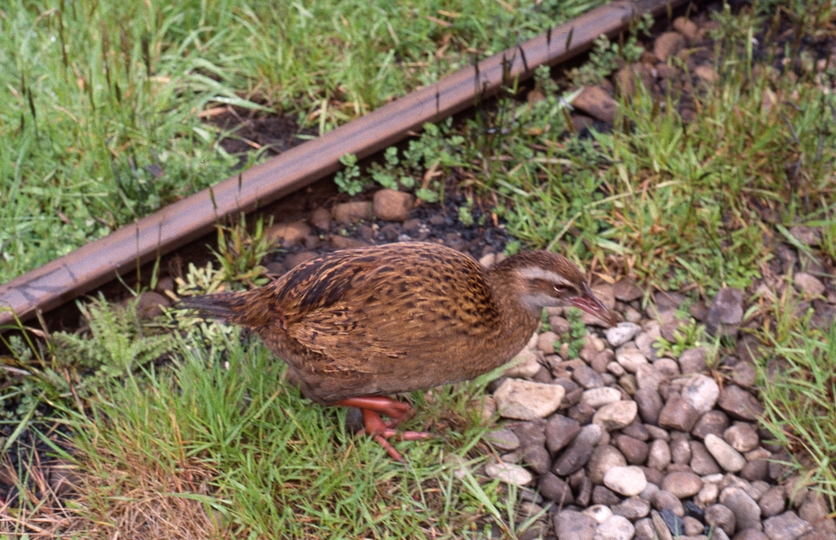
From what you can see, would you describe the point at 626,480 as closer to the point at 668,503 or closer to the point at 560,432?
the point at 668,503

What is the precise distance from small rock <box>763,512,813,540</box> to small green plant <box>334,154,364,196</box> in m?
2.21

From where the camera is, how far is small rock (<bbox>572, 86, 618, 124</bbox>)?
4637 mm

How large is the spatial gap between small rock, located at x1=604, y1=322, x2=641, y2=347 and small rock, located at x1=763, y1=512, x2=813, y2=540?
0.93m

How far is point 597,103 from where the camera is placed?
4668 millimetres

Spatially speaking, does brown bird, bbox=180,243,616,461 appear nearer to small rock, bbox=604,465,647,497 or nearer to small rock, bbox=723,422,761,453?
small rock, bbox=604,465,647,497

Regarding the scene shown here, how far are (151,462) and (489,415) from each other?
50.0 inches

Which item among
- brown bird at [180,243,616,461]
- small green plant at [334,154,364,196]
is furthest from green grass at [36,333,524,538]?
small green plant at [334,154,364,196]

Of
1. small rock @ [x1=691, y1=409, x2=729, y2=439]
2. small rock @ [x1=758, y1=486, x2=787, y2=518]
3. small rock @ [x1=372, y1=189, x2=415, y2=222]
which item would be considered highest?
small rock @ [x1=372, y1=189, x2=415, y2=222]

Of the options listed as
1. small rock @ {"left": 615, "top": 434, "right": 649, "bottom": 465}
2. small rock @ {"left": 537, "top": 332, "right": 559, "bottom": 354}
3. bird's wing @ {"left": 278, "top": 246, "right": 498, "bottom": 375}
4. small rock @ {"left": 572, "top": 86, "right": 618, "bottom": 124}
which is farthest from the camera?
small rock @ {"left": 572, "top": 86, "right": 618, "bottom": 124}

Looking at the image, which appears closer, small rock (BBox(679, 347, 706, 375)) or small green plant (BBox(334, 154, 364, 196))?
small rock (BBox(679, 347, 706, 375))

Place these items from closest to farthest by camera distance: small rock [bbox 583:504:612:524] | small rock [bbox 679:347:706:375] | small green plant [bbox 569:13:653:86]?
1. small rock [bbox 583:504:612:524]
2. small rock [bbox 679:347:706:375]
3. small green plant [bbox 569:13:653:86]

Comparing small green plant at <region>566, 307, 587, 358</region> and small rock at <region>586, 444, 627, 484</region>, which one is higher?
small green plant at <region>566, 307, 587, 358</region>

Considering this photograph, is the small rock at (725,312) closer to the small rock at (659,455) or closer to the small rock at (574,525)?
the small rock at (659,455)

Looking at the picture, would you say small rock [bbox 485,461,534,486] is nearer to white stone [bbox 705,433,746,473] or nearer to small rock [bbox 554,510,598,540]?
small rock [bbox 554,510,598,540]
